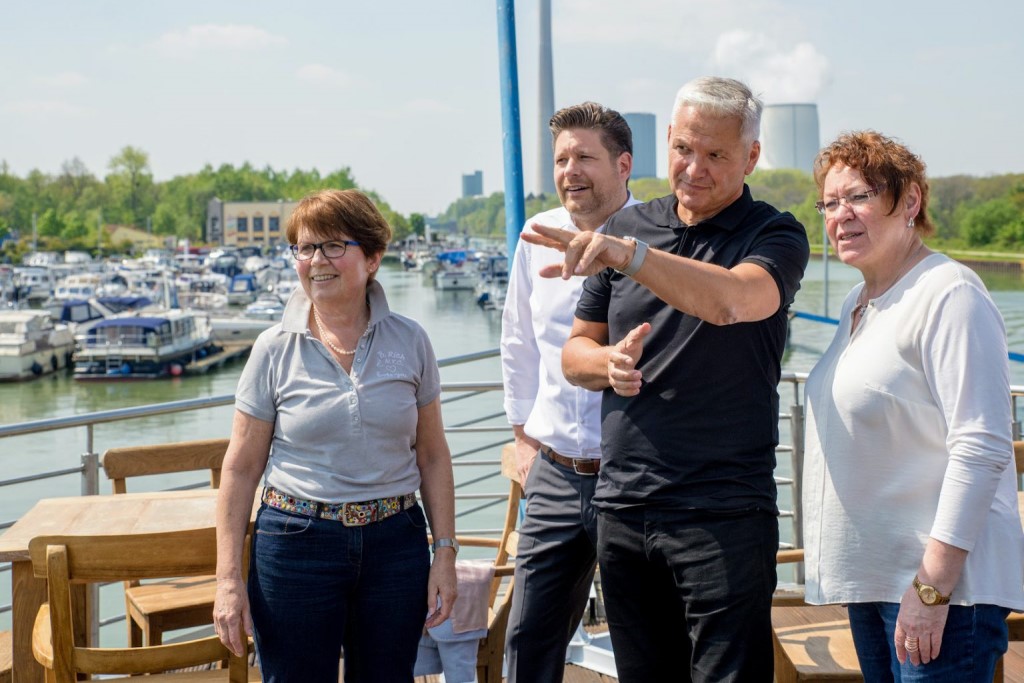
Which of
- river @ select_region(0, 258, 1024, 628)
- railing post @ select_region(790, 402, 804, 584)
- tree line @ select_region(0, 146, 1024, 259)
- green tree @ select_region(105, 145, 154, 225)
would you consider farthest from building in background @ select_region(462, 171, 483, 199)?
railing post @ select_region(790, 402, 804, 584)

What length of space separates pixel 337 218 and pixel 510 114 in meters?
1.31

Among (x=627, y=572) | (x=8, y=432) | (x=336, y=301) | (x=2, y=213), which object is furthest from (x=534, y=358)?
(x=2, y=213)

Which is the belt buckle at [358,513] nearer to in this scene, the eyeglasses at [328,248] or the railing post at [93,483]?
the eyeglasses at [328,248]

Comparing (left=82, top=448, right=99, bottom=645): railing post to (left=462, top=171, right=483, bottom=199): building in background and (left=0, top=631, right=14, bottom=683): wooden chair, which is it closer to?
(left=0, top=631, right=14, bottom=683): wooden chair

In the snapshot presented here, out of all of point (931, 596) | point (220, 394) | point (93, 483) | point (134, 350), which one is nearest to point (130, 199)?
point (134, 350)

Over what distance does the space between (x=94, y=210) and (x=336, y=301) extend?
358ft

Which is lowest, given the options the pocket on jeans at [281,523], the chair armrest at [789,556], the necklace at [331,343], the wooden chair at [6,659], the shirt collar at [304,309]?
the wooden chair at [6,659]

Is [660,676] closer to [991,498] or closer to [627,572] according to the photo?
[627,572]

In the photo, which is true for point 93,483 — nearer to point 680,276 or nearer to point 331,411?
point 331,411

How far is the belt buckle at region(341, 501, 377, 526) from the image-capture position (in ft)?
6.40

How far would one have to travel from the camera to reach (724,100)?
5.70 feet

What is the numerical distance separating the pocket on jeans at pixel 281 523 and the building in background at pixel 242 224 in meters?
109

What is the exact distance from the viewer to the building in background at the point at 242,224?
108 meters

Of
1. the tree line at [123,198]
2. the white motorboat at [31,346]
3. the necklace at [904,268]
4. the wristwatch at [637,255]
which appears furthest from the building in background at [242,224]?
the wristwatch at [637,255]
